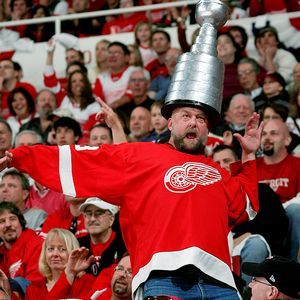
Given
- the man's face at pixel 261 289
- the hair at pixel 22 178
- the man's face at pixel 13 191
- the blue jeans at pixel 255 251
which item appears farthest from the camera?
the hair at pixel 22 178

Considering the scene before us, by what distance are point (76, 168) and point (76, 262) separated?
1.52 meters

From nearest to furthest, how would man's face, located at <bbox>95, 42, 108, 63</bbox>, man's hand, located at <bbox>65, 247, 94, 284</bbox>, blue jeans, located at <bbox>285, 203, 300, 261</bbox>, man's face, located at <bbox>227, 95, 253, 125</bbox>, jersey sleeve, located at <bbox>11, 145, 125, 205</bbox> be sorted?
jersey sleeve, located at <bbox>11, 145, 125, 205</bbox>
man's hand, located at <bbox>65, 247, 94, 284</bbox>
blue jeans, located at <bbox>285, 203, 300, 261</bbox>
man's face, located at <bbox>227, 95, 253, 125</bbox>
man's face, located at <bbox>95, 42, 108, 63</bbox>

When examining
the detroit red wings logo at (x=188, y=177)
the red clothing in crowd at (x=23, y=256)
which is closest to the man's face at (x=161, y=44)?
the red clothing in crowd at (x=23, y=256)

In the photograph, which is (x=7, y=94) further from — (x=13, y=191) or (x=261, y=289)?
(x=261, y=289)

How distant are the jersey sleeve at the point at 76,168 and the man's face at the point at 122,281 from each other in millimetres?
1544

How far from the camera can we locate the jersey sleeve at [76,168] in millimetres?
6156

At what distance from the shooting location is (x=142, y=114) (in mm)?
10664

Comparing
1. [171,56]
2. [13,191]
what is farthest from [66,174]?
[171,56]

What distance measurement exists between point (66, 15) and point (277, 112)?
13.7 feet

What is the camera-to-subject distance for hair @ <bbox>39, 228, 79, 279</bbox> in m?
8.29

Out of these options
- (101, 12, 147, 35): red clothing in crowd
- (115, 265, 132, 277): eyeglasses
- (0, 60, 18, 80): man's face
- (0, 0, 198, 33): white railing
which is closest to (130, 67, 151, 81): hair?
(0, 0, 198, 33): white railing

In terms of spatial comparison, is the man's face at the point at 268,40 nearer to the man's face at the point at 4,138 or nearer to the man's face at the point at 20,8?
the man's face at the point at 4,138

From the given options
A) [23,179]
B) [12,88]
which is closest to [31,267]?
[23,179]

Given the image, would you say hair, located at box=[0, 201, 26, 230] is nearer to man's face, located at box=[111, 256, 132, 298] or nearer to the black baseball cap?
man's face, located at box=[111, 256, 132, 298]
